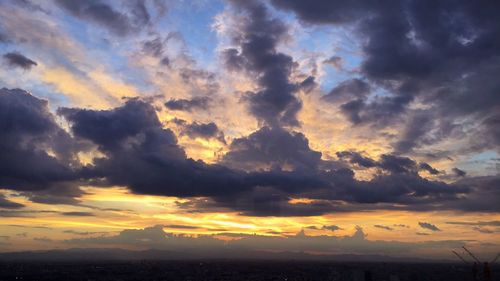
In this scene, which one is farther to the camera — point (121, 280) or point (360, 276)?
point (121, 280)

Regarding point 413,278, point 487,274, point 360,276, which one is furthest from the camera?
point 413,278

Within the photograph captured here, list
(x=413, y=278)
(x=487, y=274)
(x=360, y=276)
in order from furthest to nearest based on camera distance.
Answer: (x=413, y=278)
(x=360, y=276)
(x=487, y=274)

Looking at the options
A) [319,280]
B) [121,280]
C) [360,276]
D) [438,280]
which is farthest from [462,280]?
[121,280]

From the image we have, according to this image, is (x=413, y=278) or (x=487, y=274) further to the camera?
(x=413, y=278)

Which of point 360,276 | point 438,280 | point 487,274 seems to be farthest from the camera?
point 438,280

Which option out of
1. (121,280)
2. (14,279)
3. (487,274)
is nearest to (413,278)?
(487,274)

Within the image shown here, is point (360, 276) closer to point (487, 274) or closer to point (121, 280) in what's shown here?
point (487, 274)

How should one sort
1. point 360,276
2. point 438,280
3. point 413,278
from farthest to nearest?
point 438,280
point 413,278
point 360,276

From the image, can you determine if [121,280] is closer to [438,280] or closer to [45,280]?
[45,280]
